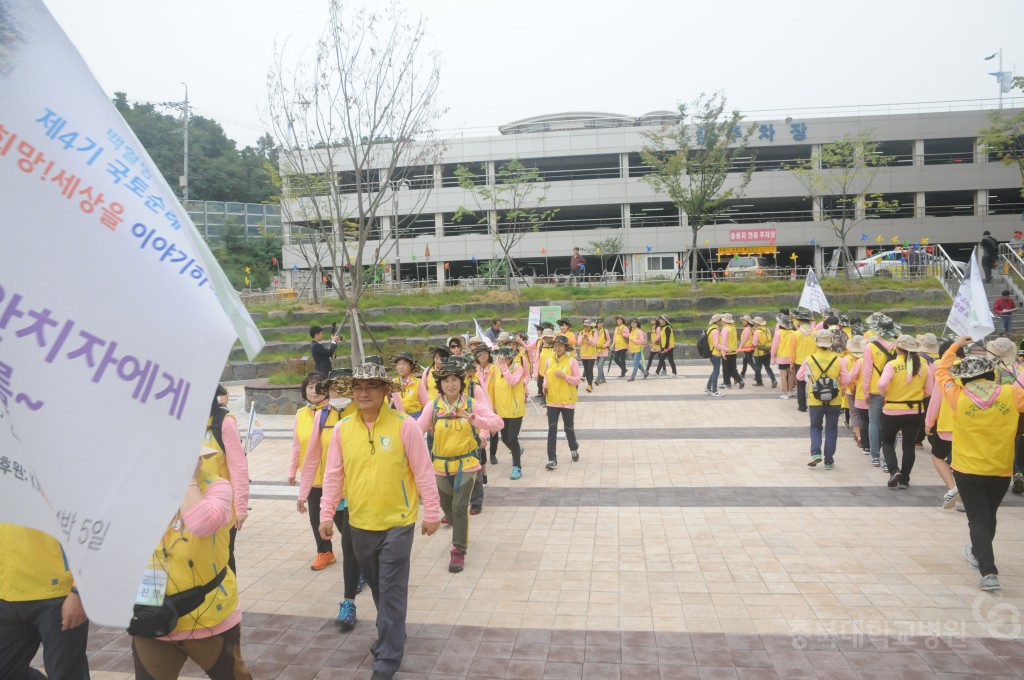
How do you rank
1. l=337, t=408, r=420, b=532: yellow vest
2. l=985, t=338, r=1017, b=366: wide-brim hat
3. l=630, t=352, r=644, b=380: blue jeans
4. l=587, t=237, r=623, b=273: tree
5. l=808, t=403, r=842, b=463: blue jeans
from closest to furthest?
l=337, t=408, r=420, b=532: yellow vest, l=985, t=338, r=1017, b=366: wide-brim hat, l=808, t=403, r=842, b=463: blue jeans, l=630, t=352, r=644, b=380: blue jeans, l=587, t=237, r=623, b=273: tree

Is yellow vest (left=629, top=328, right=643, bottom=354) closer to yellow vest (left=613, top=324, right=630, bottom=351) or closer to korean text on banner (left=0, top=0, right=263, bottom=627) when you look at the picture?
yellow vest (left=613, top=324, right=630, bottom=351)

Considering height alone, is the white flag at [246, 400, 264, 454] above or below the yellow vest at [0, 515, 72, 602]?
below

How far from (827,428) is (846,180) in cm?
2449

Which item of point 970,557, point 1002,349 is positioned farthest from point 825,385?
point 970,557

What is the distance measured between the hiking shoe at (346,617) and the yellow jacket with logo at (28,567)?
210 cm

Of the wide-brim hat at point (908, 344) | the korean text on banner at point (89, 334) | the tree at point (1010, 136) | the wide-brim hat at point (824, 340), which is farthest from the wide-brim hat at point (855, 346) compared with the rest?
the tree at point (1010, 136)

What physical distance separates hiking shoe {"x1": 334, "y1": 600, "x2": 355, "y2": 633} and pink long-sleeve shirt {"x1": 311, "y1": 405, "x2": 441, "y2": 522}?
84 centimetres

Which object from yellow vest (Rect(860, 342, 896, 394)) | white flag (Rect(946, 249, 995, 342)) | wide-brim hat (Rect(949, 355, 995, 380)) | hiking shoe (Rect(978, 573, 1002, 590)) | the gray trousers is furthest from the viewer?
yellow vest (Rect(860, 342, 896, 394))

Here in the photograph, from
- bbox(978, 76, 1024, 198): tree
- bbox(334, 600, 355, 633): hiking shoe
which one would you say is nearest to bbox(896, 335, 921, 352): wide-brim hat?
bbox(334, 600, 355, 633): hiking shoe

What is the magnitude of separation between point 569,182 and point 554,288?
Answer: 47.4ft

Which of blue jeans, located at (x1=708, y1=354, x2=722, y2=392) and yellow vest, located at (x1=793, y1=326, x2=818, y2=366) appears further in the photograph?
blue jeans, located at (x1=708, y1=354, x2=722, y2=392)

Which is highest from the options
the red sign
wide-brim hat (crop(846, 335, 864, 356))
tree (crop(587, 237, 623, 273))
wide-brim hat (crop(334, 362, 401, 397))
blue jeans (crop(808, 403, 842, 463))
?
the red sign

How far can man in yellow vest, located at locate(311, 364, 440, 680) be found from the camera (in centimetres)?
435

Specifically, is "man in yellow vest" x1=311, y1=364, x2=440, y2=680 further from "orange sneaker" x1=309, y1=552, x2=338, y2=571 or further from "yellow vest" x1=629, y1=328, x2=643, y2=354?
"yellow vest" x1=629, y1=328, x2=643, y2=354
